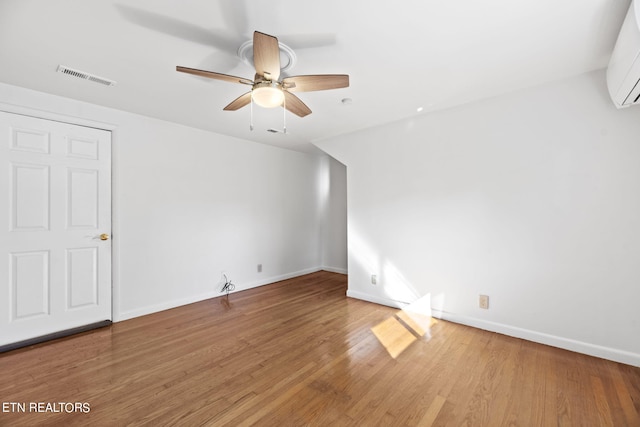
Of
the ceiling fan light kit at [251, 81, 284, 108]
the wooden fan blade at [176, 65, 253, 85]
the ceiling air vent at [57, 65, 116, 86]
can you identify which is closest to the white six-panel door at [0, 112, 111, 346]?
the ceiling air vent at [57, 65, 116, 86]

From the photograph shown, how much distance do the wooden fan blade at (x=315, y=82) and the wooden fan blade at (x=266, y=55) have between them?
12cm

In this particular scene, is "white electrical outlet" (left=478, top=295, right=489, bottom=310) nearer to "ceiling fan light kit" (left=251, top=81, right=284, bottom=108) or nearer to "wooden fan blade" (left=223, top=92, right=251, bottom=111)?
"ceiling fan light kit" (left=251, top=81, right=284, bottom=108)

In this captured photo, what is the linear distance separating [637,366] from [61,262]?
17.1ft

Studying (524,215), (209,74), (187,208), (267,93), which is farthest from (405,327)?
(187,208)

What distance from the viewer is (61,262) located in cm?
274

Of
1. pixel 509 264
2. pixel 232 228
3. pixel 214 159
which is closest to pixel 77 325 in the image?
pixel 232 228

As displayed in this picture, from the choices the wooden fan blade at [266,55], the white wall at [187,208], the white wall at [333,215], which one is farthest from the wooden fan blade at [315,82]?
the white wall at [333,215]

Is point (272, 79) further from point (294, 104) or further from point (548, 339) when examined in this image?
point (548, 339)

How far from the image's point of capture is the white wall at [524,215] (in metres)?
2.18

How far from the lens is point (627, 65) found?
1667 mm

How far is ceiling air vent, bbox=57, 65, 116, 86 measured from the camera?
7.12ft

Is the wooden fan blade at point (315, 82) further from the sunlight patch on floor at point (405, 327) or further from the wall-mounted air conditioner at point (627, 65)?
the sunlight patch on floor at point (405, 327)

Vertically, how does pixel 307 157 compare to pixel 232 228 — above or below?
above

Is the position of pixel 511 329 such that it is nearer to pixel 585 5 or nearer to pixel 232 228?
pixel 585 5
